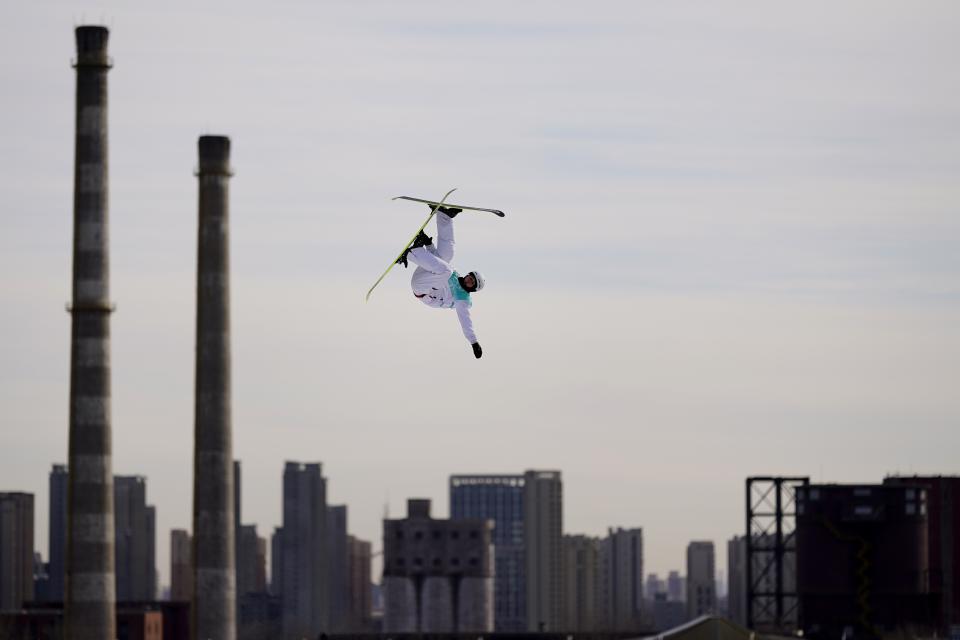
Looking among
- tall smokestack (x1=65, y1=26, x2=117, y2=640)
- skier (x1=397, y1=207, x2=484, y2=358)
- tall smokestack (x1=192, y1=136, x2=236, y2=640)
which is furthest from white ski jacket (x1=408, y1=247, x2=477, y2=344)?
tall smokestack (x1=192, y1=136, x2=236, y2=640)

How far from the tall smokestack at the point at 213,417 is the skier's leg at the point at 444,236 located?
8615cm

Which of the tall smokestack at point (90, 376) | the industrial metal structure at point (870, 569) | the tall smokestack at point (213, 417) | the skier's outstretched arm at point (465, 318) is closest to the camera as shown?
the skier's outstretched arm at point (465, 318)

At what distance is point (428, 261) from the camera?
34.1 metres

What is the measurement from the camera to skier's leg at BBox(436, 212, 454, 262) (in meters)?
34.5

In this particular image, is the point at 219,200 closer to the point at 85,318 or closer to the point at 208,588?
the point at 85,318

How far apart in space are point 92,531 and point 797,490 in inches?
2014

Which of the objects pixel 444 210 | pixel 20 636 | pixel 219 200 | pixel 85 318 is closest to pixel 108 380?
pixel 85 318

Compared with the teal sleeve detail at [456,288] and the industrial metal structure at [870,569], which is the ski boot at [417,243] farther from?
the industrial metal structure at [870,569]

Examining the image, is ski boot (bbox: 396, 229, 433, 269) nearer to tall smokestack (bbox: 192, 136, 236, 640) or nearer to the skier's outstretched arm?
the skier's outstretched arm

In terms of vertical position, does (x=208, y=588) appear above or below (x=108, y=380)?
below

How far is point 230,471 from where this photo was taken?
120500 mm

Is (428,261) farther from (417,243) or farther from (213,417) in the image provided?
(213,417)

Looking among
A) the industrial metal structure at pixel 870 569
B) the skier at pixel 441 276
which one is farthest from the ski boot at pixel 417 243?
the industrial metal structure at pixel 870 569

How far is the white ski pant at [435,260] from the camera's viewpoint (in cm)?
3381
